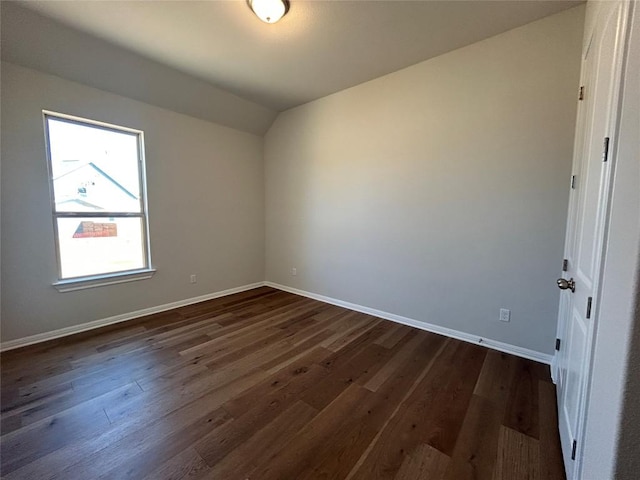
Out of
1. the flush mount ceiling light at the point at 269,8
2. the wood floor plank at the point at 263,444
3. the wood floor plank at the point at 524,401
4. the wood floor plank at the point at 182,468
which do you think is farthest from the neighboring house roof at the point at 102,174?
the wood floor plank at the point at 524,401

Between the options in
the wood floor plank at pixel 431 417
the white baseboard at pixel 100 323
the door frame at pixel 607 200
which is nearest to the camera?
the door frame at pixel 607 200

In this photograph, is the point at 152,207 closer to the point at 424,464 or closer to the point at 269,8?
the point at 269,8

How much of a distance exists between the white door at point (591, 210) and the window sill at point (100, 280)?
13.1ft

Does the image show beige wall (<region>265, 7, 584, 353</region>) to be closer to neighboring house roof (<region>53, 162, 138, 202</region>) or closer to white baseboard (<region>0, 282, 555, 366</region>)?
white baseboard (<region>0, 282, 555, 366</region>)

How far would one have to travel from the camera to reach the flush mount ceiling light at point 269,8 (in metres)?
1.96

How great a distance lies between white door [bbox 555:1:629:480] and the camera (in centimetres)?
98

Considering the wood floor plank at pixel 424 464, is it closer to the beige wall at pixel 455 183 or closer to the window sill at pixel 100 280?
the beige wall at pixel 455 183

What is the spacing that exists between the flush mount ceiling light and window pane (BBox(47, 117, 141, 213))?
2.21m

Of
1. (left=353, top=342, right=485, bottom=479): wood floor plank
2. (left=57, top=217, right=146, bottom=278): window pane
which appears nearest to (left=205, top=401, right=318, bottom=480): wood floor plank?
(left=353, top=342, right=485, bottom=479): wood floor plank

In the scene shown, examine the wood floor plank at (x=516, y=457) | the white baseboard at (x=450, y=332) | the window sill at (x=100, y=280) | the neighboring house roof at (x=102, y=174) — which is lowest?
the wood floor plank at (x=516, y=457)

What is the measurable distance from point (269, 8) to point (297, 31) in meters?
0.40

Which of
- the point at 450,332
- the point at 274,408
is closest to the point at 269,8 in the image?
the point at 274,408

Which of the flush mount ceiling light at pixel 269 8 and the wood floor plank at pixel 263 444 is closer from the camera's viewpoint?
the wood floor plank at pixel 263 444

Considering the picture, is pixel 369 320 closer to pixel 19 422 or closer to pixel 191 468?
pixel 191 468
